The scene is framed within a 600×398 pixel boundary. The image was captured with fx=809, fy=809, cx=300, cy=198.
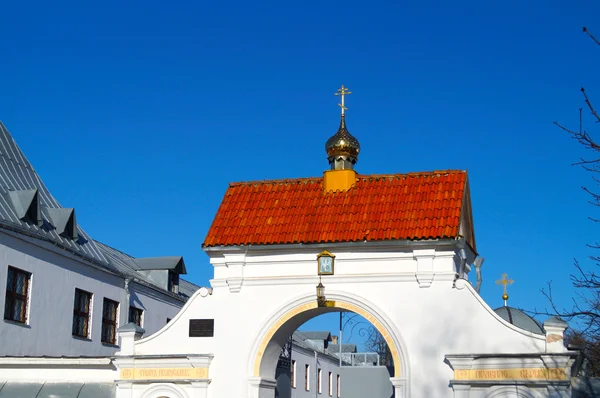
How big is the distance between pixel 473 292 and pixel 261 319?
14.5ft

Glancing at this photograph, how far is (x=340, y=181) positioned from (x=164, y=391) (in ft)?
19.4

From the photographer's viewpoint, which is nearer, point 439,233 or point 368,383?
point 439,233

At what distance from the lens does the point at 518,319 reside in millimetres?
18641

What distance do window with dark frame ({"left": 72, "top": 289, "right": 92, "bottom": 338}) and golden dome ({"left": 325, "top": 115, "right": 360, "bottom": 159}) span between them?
997cm

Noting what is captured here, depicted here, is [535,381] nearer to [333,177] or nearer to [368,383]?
[333,177]

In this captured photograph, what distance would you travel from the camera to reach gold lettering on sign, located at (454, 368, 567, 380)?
48.2ft

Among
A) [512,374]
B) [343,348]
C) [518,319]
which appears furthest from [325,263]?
[343,348]

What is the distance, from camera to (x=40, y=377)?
696 inches

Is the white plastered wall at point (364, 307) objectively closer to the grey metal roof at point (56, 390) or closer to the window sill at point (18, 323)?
the grey metal roof at point (56, 390)

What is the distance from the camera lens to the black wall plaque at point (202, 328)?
56.3 ft

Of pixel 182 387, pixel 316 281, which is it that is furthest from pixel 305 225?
pixel 182 387

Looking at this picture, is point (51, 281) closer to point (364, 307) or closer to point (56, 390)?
point (56, 390)

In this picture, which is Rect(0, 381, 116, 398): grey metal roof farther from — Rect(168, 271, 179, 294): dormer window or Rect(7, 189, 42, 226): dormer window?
Rect(168, 271, 179, 294): dormer window

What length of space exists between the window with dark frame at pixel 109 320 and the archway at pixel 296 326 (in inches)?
388
